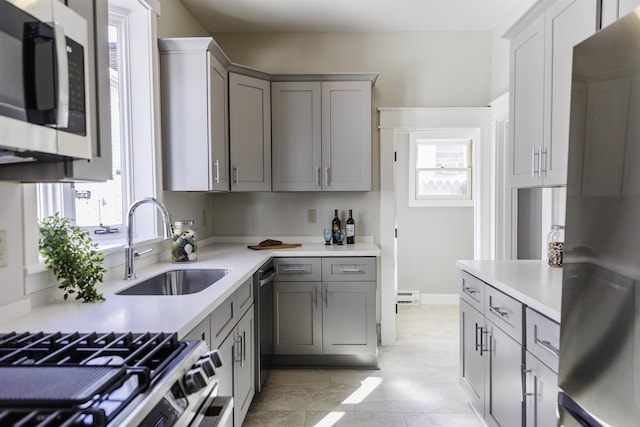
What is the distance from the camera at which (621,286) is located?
2.61 ft

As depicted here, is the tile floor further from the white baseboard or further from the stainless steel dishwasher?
the white baseboard

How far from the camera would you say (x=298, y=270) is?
311cm

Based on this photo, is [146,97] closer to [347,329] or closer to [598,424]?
[347,329]

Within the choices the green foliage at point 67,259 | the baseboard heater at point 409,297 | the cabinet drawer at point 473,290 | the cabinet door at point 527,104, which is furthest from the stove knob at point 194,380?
the baseboard heater at point 409,297

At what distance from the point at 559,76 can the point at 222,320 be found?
1953 millimetres

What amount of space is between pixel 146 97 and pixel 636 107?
254cm

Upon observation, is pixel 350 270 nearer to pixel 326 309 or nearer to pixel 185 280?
pixel 326 309

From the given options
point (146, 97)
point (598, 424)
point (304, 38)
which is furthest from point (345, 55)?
point (598, 424)

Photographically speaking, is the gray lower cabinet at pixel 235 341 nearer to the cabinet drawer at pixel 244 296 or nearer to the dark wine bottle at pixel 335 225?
the cabinet drawer at pixel 244 296

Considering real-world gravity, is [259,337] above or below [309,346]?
above

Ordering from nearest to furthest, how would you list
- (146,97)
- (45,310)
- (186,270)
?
(45,310)
(186,270)
(146,97)

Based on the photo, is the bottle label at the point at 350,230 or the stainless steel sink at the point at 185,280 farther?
the bottle label at the point at 350,230

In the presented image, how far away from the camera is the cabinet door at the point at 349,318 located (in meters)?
3.11

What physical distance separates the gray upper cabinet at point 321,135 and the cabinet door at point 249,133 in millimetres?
75
